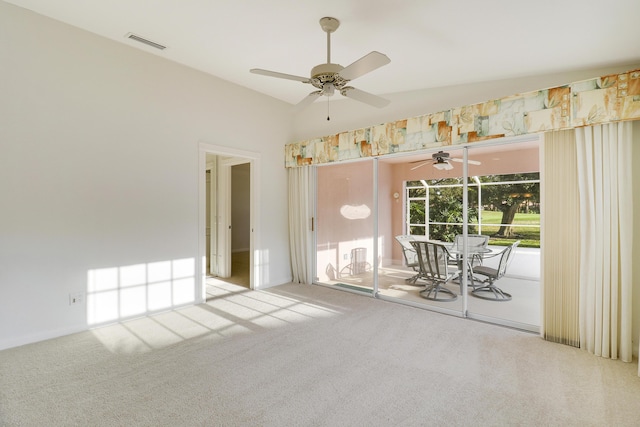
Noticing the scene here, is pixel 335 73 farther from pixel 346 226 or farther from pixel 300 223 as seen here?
pixel 300 223

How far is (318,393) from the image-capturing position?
84.6 inches

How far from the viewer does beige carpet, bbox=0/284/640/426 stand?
75.4 inches

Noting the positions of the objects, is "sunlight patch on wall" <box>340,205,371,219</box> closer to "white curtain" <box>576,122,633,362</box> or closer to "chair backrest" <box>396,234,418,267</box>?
"chair backrest" <box>396,234,418,267</box>

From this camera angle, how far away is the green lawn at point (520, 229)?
10.7 ft

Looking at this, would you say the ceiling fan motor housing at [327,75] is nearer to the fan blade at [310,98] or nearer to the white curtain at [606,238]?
the fan blade at [310,98]

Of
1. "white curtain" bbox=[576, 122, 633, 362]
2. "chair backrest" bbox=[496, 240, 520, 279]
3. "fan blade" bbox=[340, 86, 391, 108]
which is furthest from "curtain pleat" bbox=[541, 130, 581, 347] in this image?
"fan blade" bbox=[340, 86, 391, 108]

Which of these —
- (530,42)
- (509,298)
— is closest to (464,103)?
(530,42)

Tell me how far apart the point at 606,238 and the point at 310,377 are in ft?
9.36

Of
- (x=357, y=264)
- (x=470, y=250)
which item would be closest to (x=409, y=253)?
(x=470, y=250)

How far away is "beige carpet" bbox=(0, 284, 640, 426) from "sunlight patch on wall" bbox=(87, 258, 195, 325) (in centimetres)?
Answer: 20

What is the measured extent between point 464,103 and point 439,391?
312 centimetres

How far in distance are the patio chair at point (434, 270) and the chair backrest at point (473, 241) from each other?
186mm

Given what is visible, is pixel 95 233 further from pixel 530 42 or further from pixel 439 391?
pixel 530 42

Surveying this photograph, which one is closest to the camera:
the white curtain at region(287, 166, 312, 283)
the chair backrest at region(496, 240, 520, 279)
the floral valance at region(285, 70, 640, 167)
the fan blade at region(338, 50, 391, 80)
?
the fan blade at region(338, 50, 391, 80)
